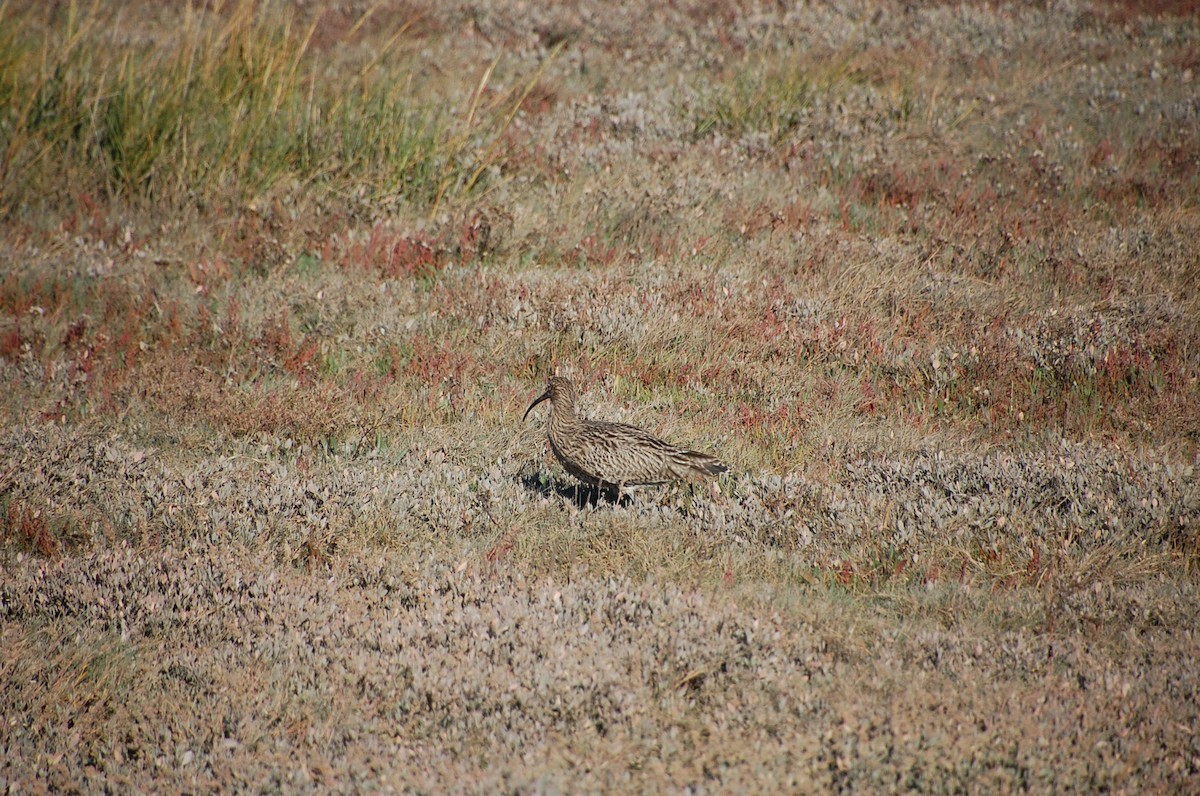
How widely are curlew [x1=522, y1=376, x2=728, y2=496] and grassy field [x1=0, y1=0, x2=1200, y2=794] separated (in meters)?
0.22

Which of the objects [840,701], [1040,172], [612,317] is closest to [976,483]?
[840,701]

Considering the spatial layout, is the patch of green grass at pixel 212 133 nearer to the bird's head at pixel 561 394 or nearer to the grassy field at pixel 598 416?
the grassy field at pixel 598 416

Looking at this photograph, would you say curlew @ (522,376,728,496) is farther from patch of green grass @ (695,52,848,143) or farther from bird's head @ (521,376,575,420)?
patch of green grass @ (695,52,848,143)

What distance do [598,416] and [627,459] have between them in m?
1.33

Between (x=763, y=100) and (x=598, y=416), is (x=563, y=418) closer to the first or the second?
(x=598, y=416)

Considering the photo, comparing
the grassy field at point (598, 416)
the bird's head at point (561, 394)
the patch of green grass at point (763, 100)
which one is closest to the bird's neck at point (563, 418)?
the bird's head at point (561, 394)

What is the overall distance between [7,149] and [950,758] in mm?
10353

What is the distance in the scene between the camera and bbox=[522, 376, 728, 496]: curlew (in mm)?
5820

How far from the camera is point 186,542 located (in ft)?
18.2

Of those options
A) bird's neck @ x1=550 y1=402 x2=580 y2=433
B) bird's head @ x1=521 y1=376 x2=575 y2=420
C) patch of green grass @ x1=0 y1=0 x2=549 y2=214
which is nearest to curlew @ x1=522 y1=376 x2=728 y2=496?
bird's neck @ x1=550 y1=402 x2=580 y2=433

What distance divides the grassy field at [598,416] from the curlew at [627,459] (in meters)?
0.22

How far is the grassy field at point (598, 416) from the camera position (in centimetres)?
419

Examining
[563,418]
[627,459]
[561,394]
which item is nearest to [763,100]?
[561,394]

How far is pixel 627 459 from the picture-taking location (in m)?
5.81
